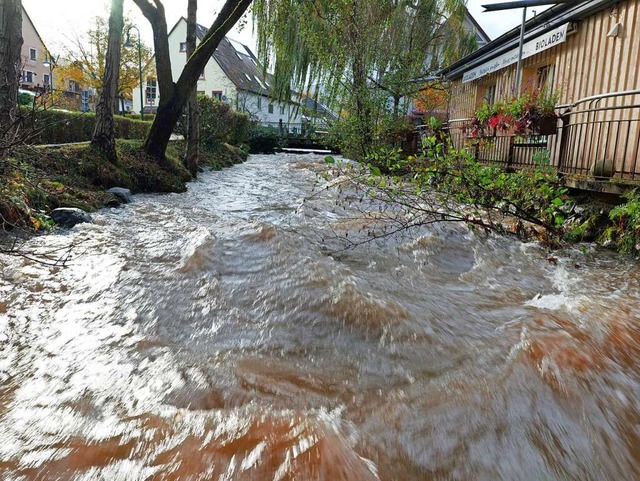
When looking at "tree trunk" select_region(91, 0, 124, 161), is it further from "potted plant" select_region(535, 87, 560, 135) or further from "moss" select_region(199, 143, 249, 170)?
"potted plant" select_region(535, 87, 560, 135)

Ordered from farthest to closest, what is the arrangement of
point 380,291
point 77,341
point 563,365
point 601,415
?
point 380,291, point 77,341, point 563,365, point 601,415

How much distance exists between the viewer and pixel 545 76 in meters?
11.3

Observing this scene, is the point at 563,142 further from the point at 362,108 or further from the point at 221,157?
the point at 221,157

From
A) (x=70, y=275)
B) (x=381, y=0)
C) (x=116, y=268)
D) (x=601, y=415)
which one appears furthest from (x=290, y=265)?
(x=381, y=0)

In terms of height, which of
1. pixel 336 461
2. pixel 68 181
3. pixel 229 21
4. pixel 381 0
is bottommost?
pixel 336 461

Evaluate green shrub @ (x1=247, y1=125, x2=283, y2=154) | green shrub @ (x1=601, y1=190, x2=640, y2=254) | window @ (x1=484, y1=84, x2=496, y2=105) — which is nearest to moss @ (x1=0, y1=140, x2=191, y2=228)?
green shrub @ (x1=601, y1=190, x2=640, y2=254)

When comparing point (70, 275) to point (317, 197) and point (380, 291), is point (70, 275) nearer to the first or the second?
point (380, 291)

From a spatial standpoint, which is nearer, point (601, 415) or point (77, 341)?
point (601, 415)

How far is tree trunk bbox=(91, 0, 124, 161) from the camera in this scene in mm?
8930

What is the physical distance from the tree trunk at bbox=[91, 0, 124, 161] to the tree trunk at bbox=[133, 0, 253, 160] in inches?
69.3

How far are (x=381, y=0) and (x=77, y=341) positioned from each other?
15.9 metres

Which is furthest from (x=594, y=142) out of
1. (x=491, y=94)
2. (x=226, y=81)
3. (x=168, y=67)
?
(x=226, y=81)

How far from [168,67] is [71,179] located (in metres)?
4.38

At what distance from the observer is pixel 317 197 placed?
924 cm
